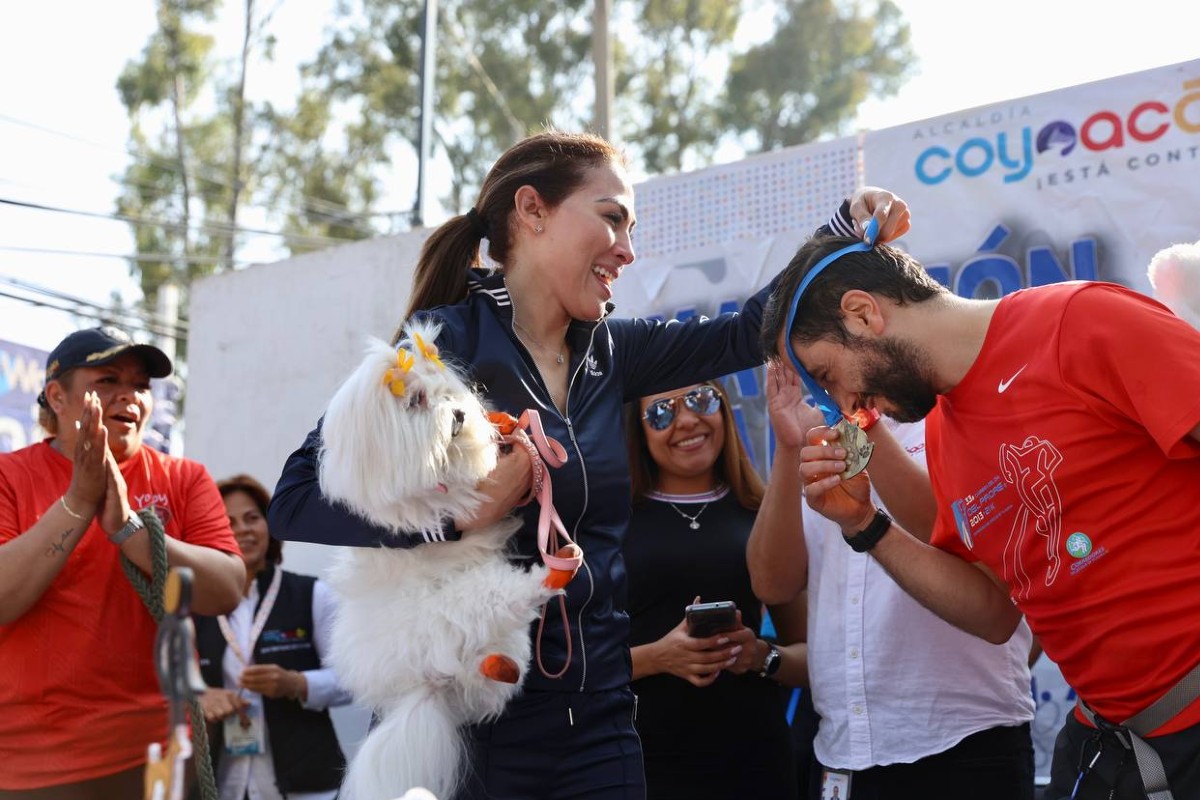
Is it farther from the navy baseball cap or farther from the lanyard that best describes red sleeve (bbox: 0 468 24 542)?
the lanyard

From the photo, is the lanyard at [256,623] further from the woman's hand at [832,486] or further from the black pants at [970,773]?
the woman's hand at [832,486]

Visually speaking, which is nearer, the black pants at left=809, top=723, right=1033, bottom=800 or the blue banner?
the black pants at left=809, top=723, right=1033, bottom=800

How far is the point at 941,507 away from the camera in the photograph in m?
2.67

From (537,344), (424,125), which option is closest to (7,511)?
(537,344)

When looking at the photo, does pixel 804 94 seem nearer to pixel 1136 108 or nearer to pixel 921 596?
pixel 1136 108

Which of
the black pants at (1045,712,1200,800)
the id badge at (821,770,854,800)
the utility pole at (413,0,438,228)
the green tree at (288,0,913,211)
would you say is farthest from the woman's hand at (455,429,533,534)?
the green tree at (288,0,913,211)

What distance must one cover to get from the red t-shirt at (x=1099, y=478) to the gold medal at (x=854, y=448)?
0.30 m

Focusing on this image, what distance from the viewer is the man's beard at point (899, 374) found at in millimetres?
2471

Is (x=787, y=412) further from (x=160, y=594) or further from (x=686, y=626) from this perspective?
(x=160, y=594)

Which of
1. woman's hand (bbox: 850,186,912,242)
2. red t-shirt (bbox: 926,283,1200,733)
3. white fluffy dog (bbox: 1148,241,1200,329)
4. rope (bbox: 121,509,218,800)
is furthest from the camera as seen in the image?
white fluffy dog (bbox: 1148,241,1200,329)

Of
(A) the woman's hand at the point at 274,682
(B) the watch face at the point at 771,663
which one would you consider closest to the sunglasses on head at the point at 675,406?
(B) the watch face at the point at 771,663

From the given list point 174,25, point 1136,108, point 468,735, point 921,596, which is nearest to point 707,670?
point 921,596

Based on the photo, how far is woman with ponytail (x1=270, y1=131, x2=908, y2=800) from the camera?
2.30 meters

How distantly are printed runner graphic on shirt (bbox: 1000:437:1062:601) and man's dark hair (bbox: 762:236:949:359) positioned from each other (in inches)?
17.0
